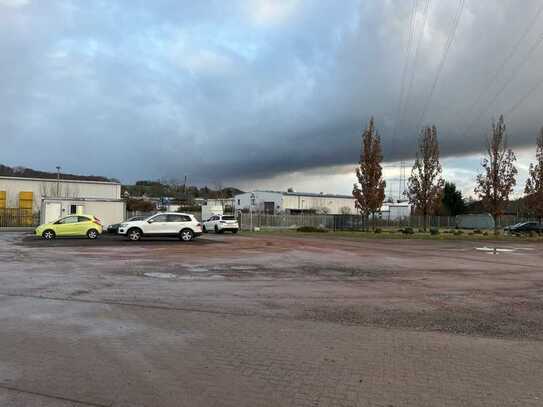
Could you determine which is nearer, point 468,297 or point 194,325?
point 194,325

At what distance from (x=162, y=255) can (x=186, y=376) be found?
1458cm

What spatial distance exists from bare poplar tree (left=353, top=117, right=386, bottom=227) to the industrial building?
2161cm

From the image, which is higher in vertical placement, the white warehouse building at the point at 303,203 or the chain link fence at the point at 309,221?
the white warehouse building at the point at 303,203

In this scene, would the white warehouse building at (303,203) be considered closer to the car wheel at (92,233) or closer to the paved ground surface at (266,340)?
the car wheel at (92,233)

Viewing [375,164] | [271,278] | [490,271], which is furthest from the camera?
[375,164]

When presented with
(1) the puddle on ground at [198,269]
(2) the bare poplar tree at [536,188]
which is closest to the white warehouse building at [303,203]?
(2) the bare poplar tree at [536,188]

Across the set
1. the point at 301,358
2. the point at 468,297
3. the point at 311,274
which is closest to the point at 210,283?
the point at 311,274

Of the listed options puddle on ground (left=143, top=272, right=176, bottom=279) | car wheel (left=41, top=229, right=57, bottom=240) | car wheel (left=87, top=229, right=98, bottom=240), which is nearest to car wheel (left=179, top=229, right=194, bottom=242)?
car wheel (left=87, top=229, right=98, bottom=240)

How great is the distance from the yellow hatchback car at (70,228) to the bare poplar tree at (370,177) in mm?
24417

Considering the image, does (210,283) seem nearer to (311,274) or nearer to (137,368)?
(311,274)

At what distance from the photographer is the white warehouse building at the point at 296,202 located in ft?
326

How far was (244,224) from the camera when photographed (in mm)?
52844

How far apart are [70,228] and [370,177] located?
26.4 meters

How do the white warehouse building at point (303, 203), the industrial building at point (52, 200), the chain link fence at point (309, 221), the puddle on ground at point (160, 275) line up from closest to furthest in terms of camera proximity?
the puddle on ground at point (160, 275) < the industrial building at point (52, 200) < the chain link fence at point (309, 221) < the white warehouse building at point (303, 203)
